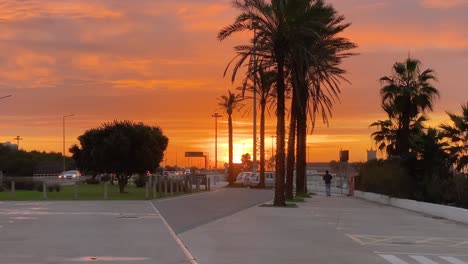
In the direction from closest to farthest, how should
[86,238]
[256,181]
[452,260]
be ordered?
[452,260], [86,238], [256,181]

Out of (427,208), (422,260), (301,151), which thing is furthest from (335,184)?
(422,260)

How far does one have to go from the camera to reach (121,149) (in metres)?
44.2

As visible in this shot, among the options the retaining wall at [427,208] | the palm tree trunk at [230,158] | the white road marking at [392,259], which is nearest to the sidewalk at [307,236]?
the white road marking at [392,259]

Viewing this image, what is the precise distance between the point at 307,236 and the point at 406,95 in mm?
26734

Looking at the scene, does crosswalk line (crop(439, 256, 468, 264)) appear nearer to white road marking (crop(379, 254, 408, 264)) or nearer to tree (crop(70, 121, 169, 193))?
white road marking (crop(379, 254, 408, 264))

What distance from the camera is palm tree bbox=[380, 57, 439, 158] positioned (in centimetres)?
4175

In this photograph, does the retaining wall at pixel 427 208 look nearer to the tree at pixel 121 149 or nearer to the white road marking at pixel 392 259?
the white road marking at pixel 392 259

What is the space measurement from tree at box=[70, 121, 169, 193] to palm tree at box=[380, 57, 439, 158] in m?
16.2

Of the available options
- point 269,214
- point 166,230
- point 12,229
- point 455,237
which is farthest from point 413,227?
point 12,229

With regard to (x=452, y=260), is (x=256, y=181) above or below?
above

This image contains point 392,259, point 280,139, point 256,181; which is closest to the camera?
point 392,259

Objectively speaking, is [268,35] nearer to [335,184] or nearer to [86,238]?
[86,238]

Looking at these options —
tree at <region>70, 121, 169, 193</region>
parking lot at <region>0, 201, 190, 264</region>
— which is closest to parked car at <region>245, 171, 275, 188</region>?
tree at <region>70, 121, 169, 193</region>

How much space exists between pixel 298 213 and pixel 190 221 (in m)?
A: 6.37
